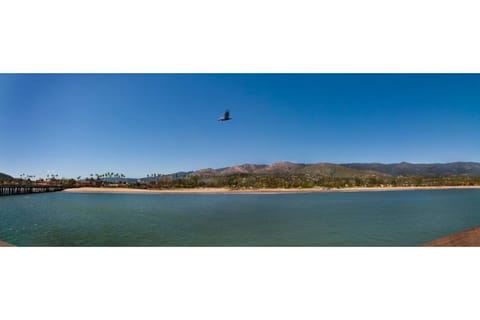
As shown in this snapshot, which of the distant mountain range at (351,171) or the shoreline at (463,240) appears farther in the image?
the distant mountain range at (351,171)

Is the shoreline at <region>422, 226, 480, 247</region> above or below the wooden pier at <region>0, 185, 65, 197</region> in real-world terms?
below

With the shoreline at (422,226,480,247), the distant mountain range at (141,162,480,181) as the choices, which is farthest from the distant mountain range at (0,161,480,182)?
the shoreline at (422,226,480,247)

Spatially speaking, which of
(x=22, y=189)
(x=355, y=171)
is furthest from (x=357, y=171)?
(x=22, y=189)

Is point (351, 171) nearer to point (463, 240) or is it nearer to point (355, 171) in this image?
point (355, 171)

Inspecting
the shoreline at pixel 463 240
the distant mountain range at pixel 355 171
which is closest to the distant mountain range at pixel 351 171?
the distant mountain range at pixel 355 171

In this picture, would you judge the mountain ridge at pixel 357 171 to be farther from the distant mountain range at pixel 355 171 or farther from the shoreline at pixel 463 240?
the shoreline at pixel 463 240

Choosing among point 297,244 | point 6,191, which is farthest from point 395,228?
point 6,191

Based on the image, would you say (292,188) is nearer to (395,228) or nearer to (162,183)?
(162,183)

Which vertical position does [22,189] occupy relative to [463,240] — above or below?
above

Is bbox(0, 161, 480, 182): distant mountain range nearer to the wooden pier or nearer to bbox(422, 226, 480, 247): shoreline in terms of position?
the wooden pier
